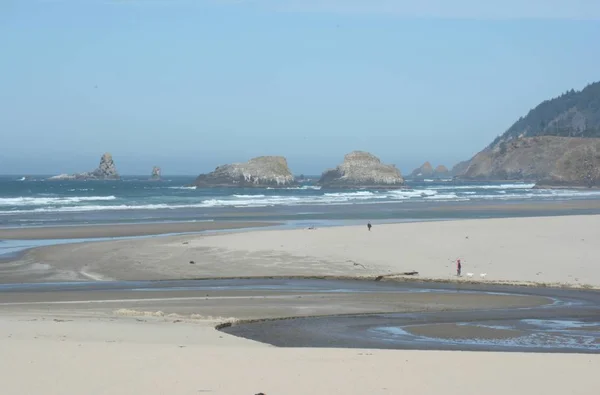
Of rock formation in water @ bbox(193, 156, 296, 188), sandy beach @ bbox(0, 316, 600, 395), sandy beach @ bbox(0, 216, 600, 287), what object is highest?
rock formation in water @ bbox(193, 156, 296, 188)

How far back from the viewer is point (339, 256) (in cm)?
2264

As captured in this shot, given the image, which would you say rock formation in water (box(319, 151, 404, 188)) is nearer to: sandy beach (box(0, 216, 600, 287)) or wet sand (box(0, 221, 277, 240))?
wet sand (box(0, 221, 277, 240))

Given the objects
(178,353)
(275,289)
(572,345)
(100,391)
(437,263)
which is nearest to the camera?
(100,391)

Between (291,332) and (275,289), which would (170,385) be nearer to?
(291,332)

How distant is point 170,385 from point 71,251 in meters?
18.2

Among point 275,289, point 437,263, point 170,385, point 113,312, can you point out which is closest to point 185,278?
point 275,289

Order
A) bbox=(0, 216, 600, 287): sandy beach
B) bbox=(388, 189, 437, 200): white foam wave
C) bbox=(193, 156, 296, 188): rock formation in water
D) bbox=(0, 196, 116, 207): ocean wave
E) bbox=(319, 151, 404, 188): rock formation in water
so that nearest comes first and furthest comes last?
bbox=(0, 216, 600, 287): sandy beach → bbox=(0, 196, 116, 207): ocean wave → bbox=(388, 189, 437, 200): white foam wave → bbox=(193, 156, 296, 188): rock formation in water → bbox=(319, 151, 404, 188): rock formation in water

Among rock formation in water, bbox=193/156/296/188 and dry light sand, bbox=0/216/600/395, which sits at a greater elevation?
rock formation in water, bbox=193/156/296/188

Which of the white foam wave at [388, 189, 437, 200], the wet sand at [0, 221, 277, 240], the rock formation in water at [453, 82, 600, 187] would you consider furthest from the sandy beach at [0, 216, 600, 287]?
the rock formation in water at [453, 82, 600, 187]

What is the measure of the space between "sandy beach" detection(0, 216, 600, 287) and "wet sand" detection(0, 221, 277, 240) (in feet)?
11.4

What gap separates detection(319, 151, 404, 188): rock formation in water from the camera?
115m

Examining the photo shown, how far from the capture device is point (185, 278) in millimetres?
19328

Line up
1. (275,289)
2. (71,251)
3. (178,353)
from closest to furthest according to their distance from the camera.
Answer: (178,353), (275,289), (71,251)

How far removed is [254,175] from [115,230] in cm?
7779
